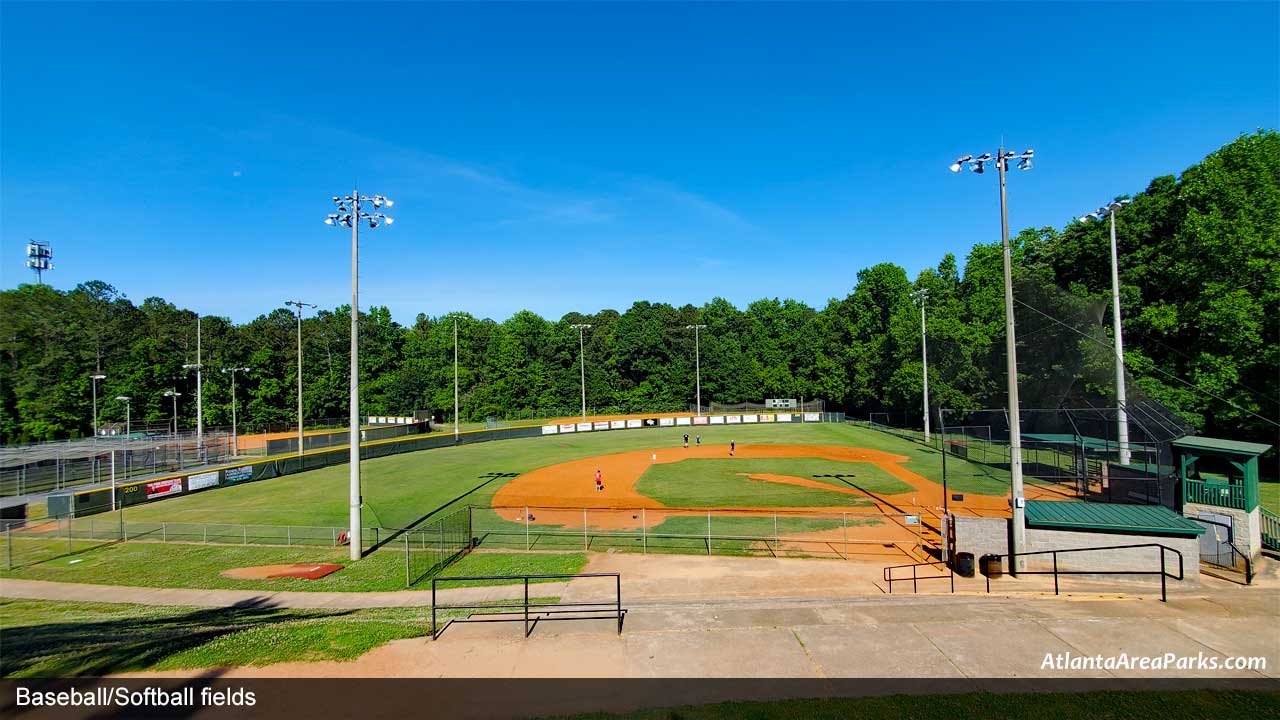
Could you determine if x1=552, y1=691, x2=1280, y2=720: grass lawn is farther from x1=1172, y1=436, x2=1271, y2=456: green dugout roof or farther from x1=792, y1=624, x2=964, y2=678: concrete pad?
x1=1172, y1=436, x2=1271, y2=456: green dugout roof

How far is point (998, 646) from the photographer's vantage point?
995 cm

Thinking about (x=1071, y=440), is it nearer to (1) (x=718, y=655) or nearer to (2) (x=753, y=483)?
(2) (x=753, y=483)

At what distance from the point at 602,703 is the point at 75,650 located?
955 cm

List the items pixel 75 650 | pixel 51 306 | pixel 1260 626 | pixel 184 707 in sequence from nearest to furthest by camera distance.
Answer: pixel 184 707 → pixel 75 650 → pixel 1260 626 → pixel 51 306

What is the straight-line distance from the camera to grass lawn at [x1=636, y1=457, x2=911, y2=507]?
101 feet

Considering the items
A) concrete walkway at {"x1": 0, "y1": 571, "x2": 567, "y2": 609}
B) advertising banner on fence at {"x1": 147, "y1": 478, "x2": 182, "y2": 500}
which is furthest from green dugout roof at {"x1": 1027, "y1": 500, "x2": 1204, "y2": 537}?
advertising banner on fence at {"x1": 147, "y1": 478, "x2": 182, "y2": 500}

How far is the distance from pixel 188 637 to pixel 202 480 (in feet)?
112

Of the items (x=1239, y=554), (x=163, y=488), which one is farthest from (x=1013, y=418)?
(x=163, y=488)

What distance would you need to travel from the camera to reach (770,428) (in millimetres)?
74250

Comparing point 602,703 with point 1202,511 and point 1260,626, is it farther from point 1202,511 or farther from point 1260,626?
point 1202,511

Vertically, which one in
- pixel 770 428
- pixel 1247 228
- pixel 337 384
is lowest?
pixel 770 428

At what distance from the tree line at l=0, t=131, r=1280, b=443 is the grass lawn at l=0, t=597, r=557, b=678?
124 ft

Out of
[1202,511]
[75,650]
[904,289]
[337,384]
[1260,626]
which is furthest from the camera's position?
[337,384]

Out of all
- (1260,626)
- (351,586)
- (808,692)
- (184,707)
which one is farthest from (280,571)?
(1260,626)
